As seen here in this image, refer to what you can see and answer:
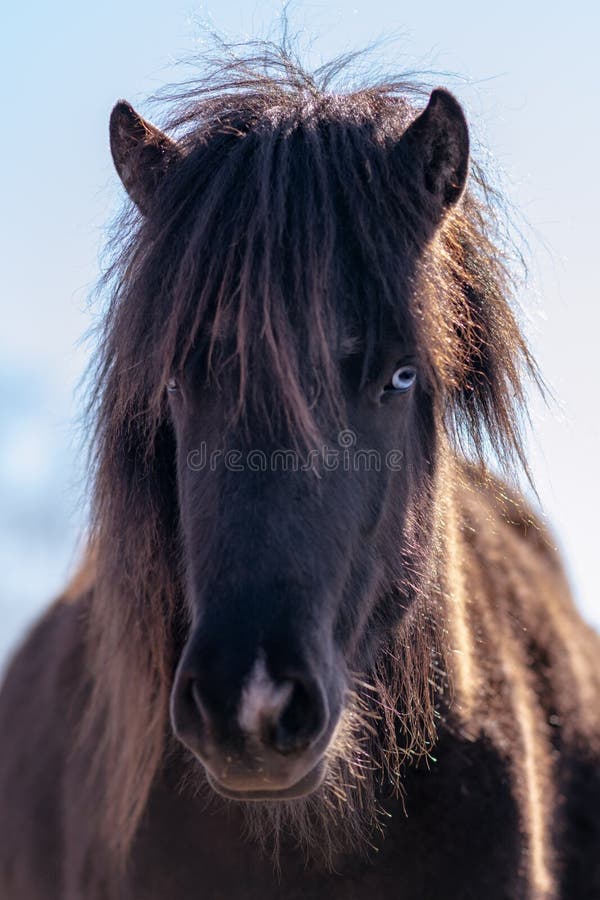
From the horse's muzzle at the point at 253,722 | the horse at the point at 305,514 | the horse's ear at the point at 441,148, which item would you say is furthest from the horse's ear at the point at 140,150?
the horse's muzzle at the point at 253,722

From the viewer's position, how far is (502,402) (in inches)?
104

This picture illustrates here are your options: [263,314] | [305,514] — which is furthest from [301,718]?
[263,314]

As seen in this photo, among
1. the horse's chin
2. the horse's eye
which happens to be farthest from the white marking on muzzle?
the horse's eye

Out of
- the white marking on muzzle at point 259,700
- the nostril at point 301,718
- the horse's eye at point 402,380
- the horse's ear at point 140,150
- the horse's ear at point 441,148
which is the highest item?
the horse's ear at point 140,150

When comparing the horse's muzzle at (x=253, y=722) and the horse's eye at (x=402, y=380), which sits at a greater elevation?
the horse's eye at (x=402, y=380)

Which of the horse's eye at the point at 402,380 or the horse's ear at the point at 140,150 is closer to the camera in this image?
the horse's eye at the point at 402,380

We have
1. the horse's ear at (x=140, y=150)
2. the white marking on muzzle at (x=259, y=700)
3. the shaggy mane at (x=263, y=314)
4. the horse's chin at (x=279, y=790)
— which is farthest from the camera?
the horse's ear at (x=140, y=150)

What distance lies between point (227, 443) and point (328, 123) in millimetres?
903

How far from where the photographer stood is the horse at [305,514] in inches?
77.7

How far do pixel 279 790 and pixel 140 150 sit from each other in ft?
5.16

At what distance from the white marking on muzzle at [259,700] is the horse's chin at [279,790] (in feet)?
0.62

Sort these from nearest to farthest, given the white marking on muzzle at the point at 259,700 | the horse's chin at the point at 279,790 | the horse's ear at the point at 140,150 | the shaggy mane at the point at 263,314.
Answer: the white marking on muzzle at the point at 259,700 → the horse's chin at the point at 279,790 → the shaggy mane at the point at 263,314 → the horse's ear at the point at 140,150

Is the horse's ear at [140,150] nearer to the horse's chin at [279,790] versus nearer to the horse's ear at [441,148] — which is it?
the horse's ear at [441,148]

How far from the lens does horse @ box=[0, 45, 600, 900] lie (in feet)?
6.48
